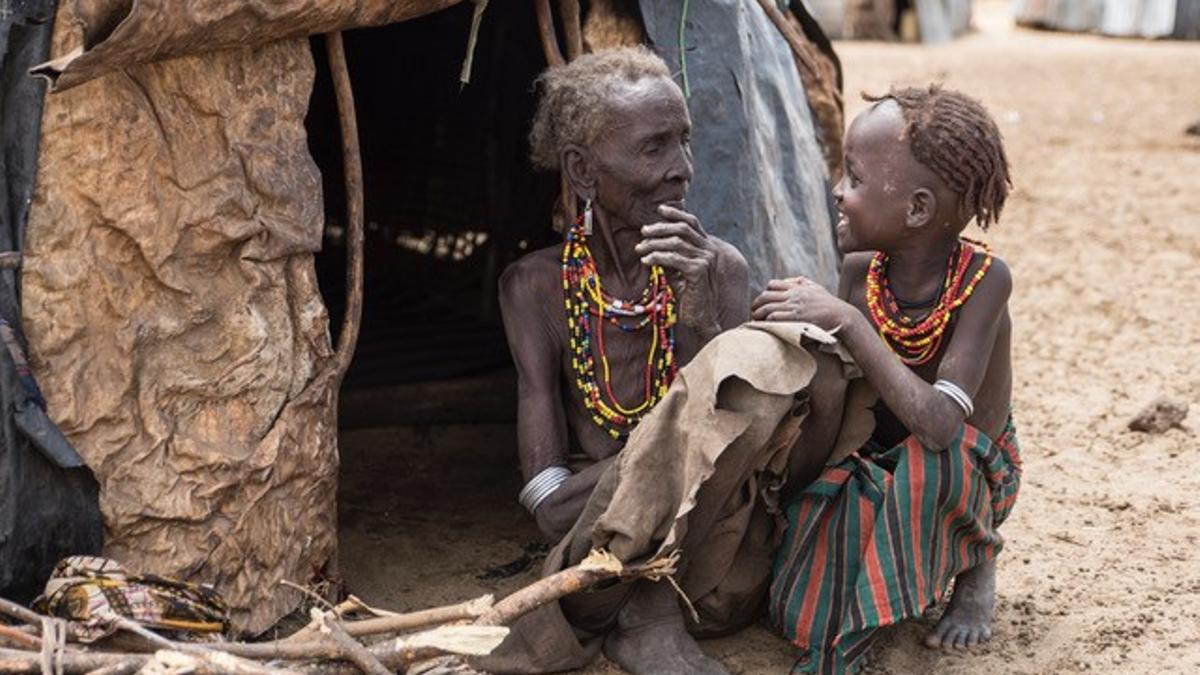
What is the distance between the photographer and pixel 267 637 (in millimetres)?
3684

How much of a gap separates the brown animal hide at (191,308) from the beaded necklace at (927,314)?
46.1 inches

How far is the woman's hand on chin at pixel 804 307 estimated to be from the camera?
3414 millimetres

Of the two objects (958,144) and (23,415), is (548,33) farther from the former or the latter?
(23,415)

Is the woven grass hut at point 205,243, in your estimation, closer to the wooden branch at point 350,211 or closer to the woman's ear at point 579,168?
the wooden branch at point 350,211

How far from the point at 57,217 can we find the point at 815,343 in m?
1.45

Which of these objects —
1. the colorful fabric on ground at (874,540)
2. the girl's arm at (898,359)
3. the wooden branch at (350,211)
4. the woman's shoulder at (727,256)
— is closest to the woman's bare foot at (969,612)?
the colorful fabric on ground at (874,540)

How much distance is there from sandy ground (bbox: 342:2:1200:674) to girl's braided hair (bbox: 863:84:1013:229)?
69 centimetres

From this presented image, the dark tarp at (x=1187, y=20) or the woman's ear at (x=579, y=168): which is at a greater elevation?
the woman's ear at (x=579, y=168)

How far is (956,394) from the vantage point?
137 inches

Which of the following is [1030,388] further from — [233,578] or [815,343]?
[233,578]

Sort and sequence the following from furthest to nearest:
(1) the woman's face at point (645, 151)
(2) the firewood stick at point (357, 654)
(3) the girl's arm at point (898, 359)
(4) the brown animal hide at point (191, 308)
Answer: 1. (1) the woman's face at point (645, 151)
2. (3) the girl's arm at point (898, 359)
3. (4) the brown animal hide at point (191, 308)
4. (2) the firewood stick at point (357, 654)

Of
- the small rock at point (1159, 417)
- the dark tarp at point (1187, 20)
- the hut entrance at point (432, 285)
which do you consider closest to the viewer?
the hut entrance at point (432, 285)

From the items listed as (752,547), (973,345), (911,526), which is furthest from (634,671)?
(973,345)

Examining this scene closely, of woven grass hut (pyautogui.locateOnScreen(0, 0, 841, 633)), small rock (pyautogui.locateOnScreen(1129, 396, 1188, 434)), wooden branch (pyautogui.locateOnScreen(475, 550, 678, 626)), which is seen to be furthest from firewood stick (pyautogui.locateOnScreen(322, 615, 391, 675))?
small rock (pyautogui.locateOnScreen(1129, 396, 1188, 434))
